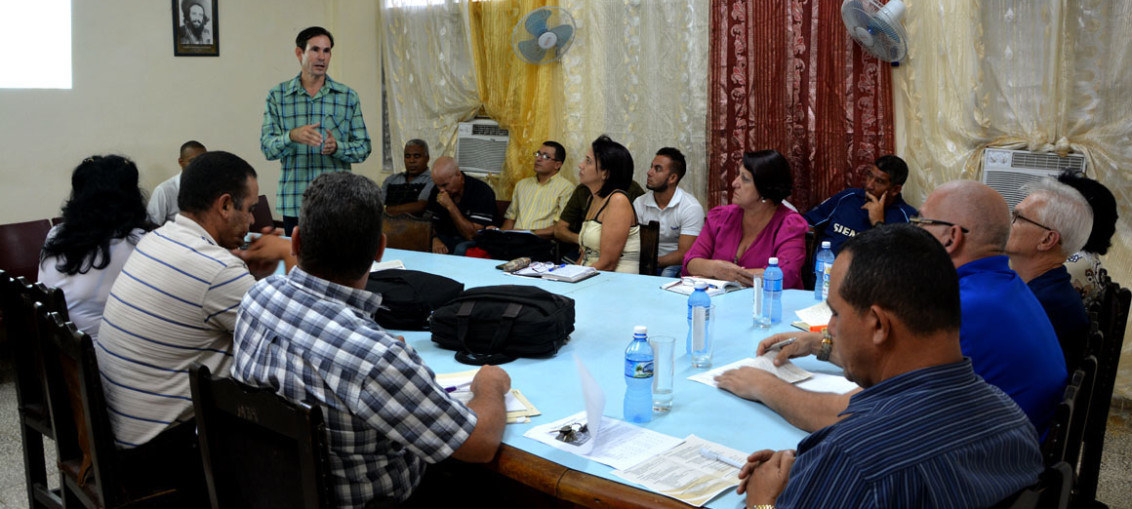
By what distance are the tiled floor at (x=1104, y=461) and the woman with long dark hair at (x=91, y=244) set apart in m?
1.03


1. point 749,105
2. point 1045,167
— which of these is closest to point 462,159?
point 749,105

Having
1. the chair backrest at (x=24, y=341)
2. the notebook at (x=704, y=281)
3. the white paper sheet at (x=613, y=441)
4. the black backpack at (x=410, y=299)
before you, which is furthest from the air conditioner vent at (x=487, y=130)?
the white paper sheet at (x=613, y=441)

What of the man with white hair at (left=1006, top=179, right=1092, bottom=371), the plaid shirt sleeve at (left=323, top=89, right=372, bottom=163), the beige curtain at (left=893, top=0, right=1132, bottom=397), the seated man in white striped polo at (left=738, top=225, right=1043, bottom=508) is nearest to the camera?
the seated man in white striped polo at (left=738, top=225, right=1043, bottom=508)

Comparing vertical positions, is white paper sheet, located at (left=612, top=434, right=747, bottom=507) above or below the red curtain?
below

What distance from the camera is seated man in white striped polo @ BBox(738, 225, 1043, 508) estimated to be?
117 cm

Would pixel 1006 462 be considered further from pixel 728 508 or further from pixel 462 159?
pixel 462 159

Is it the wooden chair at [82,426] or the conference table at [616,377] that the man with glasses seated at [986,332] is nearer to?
the conference table at [616,377]

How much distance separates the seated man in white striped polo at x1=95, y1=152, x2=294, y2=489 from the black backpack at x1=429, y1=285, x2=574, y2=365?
56cm

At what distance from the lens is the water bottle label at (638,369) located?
1.85m

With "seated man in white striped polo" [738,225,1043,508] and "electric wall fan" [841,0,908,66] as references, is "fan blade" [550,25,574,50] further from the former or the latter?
"seated man in white striped polo" [738,225,1043,508]

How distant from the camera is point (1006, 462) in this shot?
1229 mm

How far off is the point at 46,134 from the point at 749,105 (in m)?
4.29

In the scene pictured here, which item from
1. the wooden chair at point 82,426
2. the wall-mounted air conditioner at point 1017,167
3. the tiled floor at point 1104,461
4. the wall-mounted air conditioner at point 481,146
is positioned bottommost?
the tiled floor at point 1104,461

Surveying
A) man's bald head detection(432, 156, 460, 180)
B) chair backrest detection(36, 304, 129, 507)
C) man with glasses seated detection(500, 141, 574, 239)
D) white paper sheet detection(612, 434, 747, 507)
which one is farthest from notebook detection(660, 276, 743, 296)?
man's bald head detection(432, 156, 460, 180)
